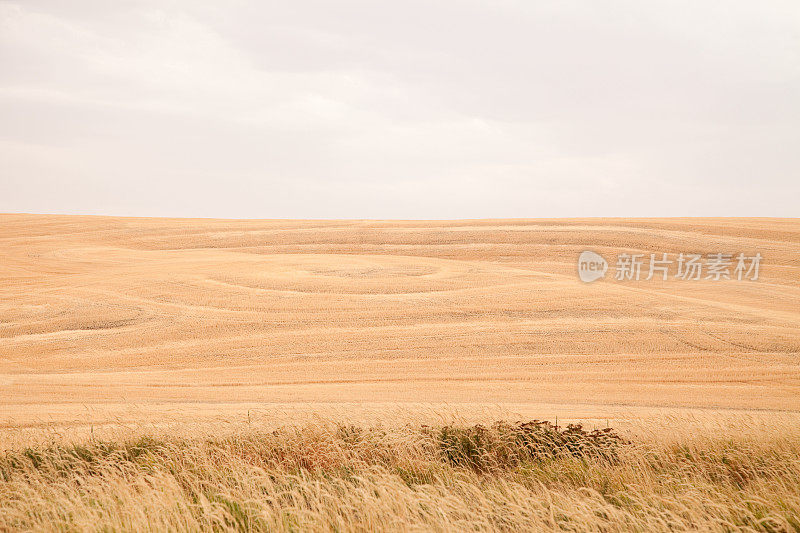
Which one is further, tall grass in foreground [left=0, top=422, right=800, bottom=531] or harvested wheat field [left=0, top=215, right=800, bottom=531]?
harvested wheat field [left=0, top=215, right=800, bottom=531]

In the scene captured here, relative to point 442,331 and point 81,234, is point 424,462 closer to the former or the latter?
point 442,331

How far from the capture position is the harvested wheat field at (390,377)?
6.55 m

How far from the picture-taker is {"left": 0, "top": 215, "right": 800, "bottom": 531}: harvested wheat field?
258 inches

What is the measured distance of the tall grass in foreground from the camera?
5980 mm

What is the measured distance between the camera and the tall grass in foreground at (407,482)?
5.98m

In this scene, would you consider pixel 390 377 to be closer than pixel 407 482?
No

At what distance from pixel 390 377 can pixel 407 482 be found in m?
11.1

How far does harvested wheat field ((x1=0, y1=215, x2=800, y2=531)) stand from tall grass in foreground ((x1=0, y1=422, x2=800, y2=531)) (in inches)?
1.9

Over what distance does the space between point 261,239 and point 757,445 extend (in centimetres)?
3801

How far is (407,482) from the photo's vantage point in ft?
24.7

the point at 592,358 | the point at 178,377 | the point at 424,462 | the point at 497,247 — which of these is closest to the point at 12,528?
the point at 424,462

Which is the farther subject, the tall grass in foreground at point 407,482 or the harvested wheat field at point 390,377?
the harvested wheat field at point 390,377

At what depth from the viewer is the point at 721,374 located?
60.7 feet

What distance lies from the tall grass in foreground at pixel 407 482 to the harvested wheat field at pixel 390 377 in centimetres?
5
